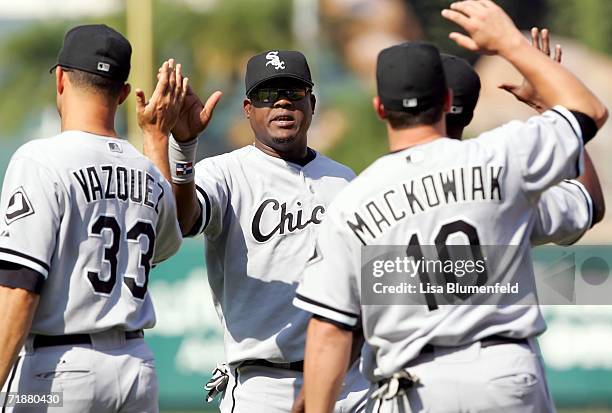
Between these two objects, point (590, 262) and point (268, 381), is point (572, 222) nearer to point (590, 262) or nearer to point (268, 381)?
point (268, 381)

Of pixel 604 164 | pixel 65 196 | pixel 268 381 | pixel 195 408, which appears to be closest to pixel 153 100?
pixel 65 196

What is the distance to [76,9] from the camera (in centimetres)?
2880

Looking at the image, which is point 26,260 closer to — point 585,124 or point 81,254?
point 81,254

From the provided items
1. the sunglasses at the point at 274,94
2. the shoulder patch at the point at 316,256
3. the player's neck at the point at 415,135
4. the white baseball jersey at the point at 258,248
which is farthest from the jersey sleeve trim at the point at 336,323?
the sunglasses at the point at 274,94

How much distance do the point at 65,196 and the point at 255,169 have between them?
5.24ft

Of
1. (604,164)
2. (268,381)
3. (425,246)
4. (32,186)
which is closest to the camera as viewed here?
(425,246)

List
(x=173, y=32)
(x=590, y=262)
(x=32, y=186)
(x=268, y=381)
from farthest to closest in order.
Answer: (x=173, y=32) → (x=590, y=262) → (x=268, y=381) → (x=32, y=186)

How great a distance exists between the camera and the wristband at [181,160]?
5.30 metres

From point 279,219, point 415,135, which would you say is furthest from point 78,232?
point 279,219

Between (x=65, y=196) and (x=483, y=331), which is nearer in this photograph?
(x=483, y=331)

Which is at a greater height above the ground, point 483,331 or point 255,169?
point 255,169

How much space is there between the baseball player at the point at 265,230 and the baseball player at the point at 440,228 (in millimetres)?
1426

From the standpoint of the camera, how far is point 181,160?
5.32 m

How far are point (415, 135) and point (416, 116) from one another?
0.23 feet
